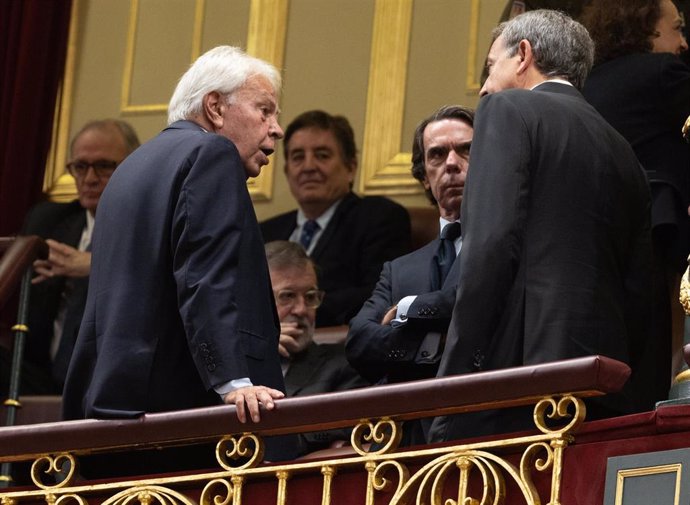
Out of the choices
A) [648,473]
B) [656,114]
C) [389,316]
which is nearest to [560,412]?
[648,473]

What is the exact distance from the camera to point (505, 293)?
443 cm

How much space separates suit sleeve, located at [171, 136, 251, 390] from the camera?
456 centimetres

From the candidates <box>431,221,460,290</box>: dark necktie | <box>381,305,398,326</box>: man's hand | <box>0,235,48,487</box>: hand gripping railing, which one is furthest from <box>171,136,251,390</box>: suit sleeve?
<box>0,235,48,487</box>: hand gripping railing

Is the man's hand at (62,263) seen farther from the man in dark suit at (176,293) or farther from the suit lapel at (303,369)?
the man in dark suit at (176,293)

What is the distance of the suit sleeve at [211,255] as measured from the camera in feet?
15.0

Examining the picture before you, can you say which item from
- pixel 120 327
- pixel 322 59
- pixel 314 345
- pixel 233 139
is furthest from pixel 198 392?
pixel 322 59

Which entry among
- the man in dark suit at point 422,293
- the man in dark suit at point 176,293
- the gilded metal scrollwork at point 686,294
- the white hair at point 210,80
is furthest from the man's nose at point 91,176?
the gilded metal scrollwork at point 686,294

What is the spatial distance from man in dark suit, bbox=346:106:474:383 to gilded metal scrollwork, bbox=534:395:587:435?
81 cm

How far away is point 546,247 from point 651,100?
1570 millimetres

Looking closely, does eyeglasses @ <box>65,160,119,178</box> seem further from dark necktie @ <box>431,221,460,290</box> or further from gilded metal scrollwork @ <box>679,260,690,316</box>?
gilded metal scrollwork @ <box>679,260,690,316</box>

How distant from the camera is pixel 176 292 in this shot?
188 inches

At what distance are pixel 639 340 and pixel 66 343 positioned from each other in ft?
9.93

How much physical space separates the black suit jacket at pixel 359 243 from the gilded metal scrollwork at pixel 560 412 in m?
3.06

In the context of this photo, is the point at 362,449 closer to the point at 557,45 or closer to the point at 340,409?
the point at 340,409
